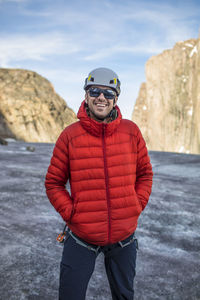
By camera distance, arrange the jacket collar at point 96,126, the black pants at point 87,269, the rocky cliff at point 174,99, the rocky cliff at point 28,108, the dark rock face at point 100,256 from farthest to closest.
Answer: the rocky cliff at point 28,108
the rocky cliff at point 174,99
the dark rock face at point 100,256
the jacket collar at point 96,126
the black pants at point 87,269

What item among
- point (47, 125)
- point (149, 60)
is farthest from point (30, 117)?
point (149, 60)

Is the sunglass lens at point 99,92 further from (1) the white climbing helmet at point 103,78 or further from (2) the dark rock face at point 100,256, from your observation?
(2) the dark rock face at point 100,256

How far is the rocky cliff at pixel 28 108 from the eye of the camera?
48.5 meters

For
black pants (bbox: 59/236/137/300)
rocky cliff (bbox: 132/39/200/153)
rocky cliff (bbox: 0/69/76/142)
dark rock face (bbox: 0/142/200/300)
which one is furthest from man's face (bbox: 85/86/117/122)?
rocky cliff (bbox: 0/69/76/142)

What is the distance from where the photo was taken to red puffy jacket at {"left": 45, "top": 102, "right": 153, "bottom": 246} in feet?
5.79

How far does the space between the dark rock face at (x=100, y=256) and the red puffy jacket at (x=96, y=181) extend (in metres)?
1.05

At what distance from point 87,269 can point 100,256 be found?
1.61 meters

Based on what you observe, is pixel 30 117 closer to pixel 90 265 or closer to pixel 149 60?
pixel 149 60

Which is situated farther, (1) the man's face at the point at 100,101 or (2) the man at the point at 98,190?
(1) the man's face at the point at 100,101

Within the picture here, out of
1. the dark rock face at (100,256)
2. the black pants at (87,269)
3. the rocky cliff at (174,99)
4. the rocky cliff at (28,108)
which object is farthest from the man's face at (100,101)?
the rocky cliff at (28,108)

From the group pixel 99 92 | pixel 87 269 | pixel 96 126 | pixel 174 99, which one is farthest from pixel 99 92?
pixel 174 99

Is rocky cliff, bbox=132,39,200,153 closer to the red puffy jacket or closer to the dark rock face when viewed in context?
the dark rock face

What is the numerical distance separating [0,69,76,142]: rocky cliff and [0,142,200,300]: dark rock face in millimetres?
44258

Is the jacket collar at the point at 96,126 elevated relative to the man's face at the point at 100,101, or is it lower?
lower
